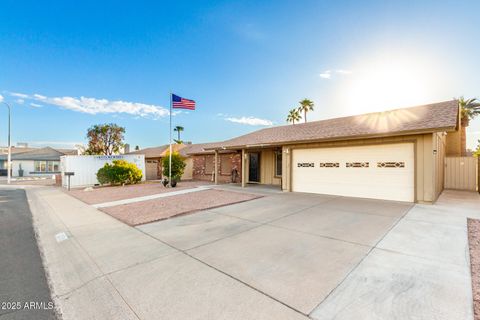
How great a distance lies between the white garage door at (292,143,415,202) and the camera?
841 cm

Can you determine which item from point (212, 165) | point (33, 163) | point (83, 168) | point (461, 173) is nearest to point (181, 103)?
point (212, 165)

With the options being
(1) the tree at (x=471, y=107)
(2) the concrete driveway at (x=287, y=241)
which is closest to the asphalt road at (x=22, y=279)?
(2) the concrete driveway at (x=287, y=241)

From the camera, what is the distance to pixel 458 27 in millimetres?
8438

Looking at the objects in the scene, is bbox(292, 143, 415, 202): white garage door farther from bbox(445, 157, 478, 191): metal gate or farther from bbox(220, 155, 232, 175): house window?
bbox(445, 157, 478, 191): metal gate

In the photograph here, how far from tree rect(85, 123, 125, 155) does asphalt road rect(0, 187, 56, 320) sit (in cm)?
2714

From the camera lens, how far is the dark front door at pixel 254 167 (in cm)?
1563

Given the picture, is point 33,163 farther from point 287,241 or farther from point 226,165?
point 287,241

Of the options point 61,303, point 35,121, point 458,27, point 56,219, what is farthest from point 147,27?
point 35,121

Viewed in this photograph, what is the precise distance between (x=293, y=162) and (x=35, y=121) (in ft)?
108

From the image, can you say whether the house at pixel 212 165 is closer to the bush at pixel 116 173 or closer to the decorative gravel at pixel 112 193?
the decorative gravel at pixel 112 193

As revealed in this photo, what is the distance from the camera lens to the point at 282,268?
3.37m

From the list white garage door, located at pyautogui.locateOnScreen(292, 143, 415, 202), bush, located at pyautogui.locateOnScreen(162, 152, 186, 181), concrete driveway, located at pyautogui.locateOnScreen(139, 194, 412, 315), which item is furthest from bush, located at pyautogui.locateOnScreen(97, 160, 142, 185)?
white garage door, located at pyautogui.locateOnScreen(292, 143, 415, 202)

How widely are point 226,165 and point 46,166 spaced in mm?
33370

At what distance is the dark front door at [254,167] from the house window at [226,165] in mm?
1724
